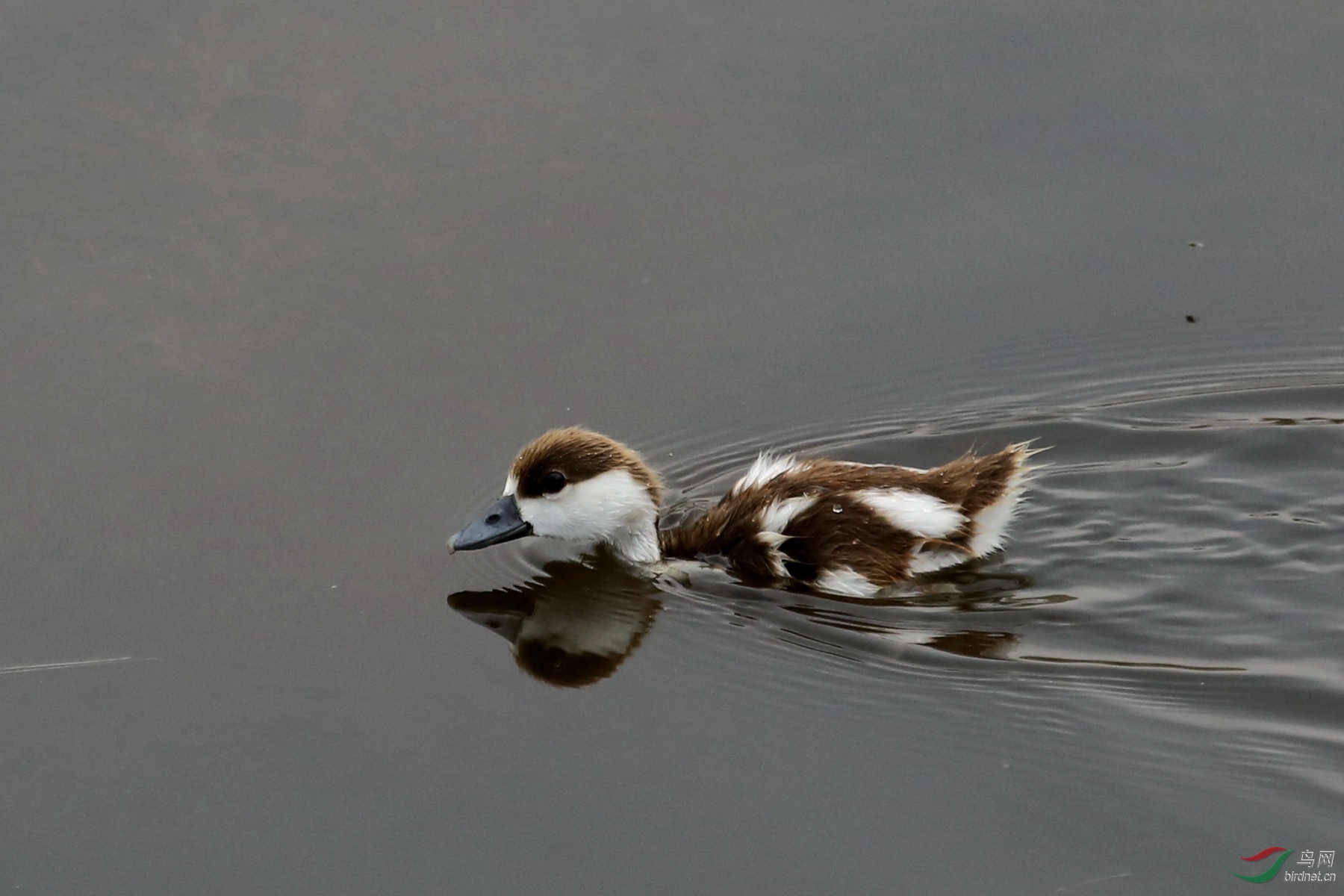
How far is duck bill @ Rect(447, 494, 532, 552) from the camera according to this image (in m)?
6.57

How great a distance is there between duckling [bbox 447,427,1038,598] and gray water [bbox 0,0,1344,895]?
168mm

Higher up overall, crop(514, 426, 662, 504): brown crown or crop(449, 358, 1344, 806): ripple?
crop(514, 426, 662, 504): brown crown

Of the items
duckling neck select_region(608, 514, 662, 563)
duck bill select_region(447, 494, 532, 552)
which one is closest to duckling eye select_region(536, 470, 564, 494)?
duck bill select_region(447, 494, 532, 552)

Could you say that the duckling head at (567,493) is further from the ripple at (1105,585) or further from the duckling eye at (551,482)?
the ripple at (1105,585)

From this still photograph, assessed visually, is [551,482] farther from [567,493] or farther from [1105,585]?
[1105,585]

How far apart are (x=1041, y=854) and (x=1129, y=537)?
199 cm

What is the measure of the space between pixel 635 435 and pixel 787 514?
1037 millimetres

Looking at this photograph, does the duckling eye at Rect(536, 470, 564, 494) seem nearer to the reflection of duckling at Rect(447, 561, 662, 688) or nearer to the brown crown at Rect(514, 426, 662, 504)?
the brown crown at Rect(514, 426, 662, 504)

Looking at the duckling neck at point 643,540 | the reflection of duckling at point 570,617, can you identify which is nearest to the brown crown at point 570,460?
the duckling neck at point 643,540

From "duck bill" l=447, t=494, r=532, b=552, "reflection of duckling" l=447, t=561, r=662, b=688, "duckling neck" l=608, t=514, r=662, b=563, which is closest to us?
"reflection of duckling" l=447, t=561, r=662, b=688

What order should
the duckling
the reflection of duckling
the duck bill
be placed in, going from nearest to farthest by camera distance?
1. the reflection of duckling
2. the duckling
3. the duck bill

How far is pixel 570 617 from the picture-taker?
21.5 feet

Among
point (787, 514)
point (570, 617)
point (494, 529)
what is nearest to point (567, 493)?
point (494, 529)

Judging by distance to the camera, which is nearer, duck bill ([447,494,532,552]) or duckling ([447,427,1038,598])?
duckling ([447,427,1038,598])
